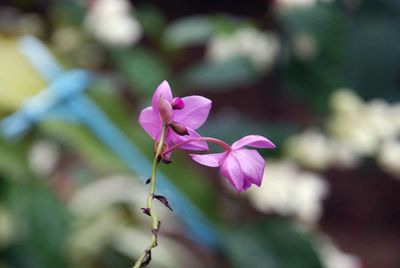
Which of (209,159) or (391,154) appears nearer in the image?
(209,159)

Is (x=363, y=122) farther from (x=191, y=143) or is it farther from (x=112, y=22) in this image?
(x=191, y=143)

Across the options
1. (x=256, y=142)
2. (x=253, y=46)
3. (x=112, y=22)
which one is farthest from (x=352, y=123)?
(x=256, y=142)

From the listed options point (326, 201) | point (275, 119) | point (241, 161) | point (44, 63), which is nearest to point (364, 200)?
point (326, 201)

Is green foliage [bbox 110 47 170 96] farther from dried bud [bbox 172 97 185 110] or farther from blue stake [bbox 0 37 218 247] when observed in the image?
dried bud [bbox 172 97 185 110]

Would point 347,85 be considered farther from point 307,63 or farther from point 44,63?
point 44,63

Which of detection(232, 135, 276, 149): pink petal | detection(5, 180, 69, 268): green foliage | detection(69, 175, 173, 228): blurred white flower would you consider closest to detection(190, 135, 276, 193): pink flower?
detection(232, 135, 276, 149): pink petal
